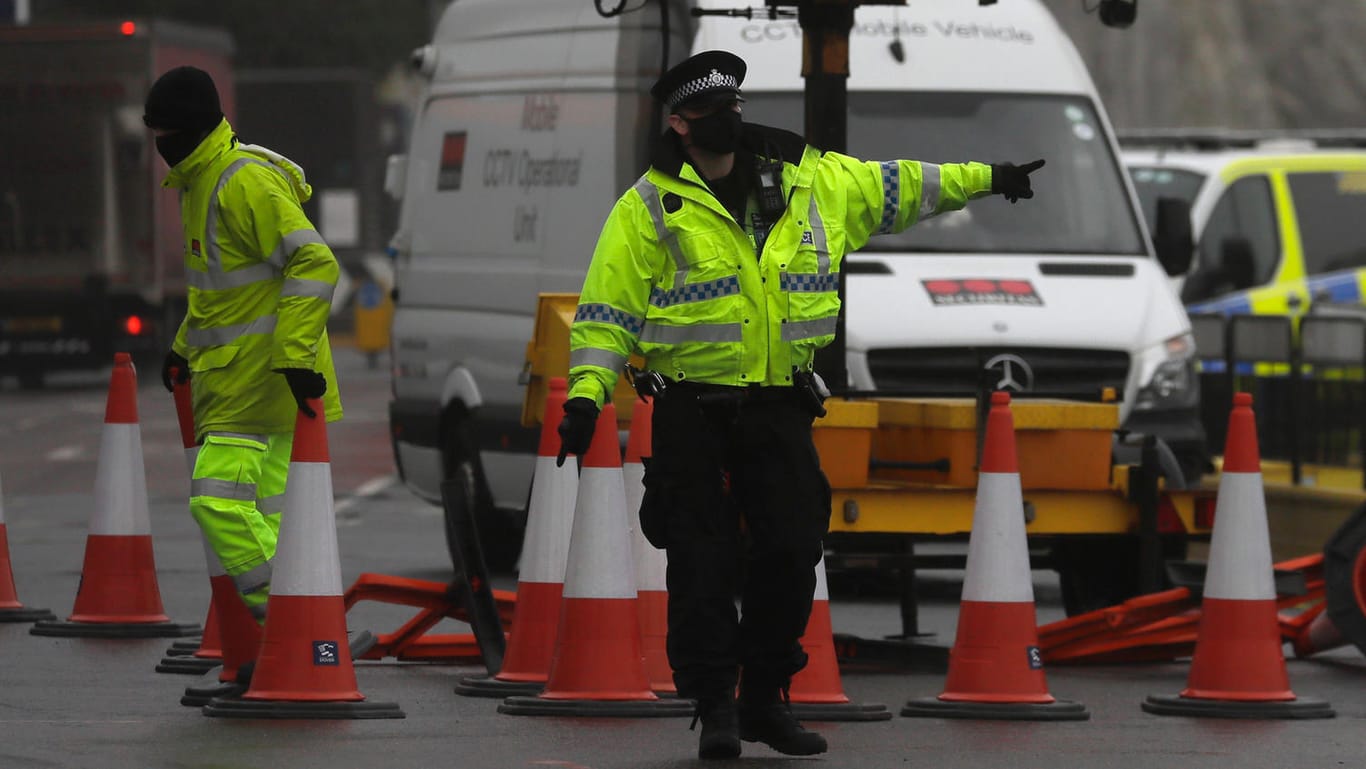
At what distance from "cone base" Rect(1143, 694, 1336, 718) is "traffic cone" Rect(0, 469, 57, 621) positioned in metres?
4.33

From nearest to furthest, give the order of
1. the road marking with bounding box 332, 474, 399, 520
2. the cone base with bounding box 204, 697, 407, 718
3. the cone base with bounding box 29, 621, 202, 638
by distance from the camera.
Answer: the cone base with bounding box 204, 697, 407, 718 < the cone base with bounding box 29, 621, 202, 638 < the road marking with bounding box 332, 474, 399, 520

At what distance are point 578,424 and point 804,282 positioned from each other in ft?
2.55

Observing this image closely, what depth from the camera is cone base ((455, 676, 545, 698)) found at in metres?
8.90

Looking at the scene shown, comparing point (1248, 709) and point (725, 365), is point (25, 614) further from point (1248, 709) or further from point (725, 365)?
point (1248, 709)

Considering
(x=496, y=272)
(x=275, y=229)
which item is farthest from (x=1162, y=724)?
(x=496, y=272)

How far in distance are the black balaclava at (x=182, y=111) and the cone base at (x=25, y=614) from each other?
9.79 ft

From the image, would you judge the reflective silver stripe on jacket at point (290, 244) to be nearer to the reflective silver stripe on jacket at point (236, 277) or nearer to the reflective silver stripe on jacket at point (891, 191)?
the reflective silver stripe on jacket at point (236, 277)

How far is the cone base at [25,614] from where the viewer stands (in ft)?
36.3

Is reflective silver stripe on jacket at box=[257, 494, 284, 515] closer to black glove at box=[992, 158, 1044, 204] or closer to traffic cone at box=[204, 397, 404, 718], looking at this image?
traffic cone at box=[204, 397, 404, 718]

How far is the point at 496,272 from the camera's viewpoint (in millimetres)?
13383

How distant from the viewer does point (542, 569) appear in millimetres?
8875

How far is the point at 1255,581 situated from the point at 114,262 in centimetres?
2416

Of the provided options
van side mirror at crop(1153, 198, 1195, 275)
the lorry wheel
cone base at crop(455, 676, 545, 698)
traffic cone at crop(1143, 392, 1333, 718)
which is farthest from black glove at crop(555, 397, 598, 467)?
the lorry wheel

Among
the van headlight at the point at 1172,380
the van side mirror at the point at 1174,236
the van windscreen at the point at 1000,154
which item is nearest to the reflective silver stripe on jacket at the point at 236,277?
the van windscreen at the point at 1000,154
